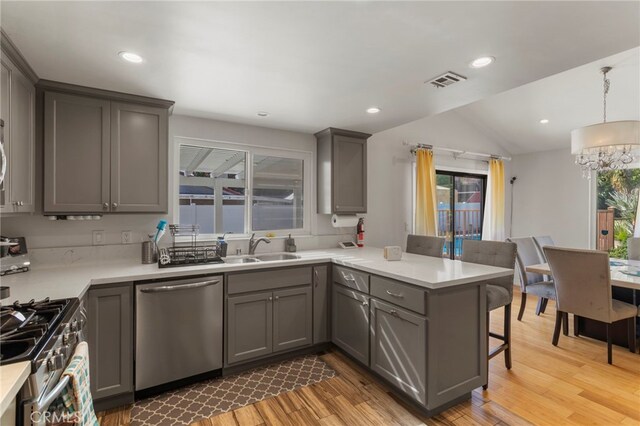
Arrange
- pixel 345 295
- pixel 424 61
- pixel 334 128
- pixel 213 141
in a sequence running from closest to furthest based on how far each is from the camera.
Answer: pixel 424 61, pixel 345 295, pixel 213 141, pixel 334 128

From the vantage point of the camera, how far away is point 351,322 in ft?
8.77

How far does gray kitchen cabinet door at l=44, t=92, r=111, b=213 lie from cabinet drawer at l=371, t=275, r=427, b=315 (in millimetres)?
2187

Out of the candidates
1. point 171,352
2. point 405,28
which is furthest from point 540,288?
point 171,352

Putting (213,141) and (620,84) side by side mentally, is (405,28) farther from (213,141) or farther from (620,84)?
(620,84)

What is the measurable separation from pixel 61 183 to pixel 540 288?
4.80 metres

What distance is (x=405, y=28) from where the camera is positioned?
162cm

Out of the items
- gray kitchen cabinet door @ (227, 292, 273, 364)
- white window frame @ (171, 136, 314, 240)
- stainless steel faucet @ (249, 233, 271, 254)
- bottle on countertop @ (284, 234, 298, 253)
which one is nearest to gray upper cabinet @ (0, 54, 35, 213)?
white window frame @ (171, 136, 314, 240)

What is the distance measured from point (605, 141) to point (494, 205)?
246 centimetres

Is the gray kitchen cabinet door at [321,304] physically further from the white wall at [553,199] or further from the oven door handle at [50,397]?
the white wall at [553,199]

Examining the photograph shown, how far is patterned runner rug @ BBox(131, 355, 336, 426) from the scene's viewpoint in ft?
6.78

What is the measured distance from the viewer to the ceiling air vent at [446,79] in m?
2.15

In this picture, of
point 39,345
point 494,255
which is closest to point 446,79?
point 494,255

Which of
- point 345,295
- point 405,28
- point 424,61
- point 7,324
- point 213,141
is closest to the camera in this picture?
point 7,324

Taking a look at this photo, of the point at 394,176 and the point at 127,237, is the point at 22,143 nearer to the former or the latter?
the point at 127,237
